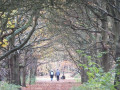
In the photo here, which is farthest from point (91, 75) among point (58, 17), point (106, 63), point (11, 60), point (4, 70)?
point (4, 70)

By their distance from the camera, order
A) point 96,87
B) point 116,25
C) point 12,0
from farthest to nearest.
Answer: point 116,25
point 12,0
point 96,87

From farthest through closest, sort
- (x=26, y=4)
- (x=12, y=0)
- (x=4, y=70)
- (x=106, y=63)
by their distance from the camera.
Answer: (x=4, y=70) < (x=106, y=63) < (x=26, y=4) < (x=12, y=0)

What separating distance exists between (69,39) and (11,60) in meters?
4.60

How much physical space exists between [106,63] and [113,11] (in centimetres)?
282

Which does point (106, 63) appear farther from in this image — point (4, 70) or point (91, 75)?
point (4, 70)

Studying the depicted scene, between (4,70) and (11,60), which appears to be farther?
(4,70)

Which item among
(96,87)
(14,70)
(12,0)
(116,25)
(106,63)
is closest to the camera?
(96,87)

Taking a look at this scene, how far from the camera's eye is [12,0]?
7.14 meters

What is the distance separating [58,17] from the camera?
1147 cm

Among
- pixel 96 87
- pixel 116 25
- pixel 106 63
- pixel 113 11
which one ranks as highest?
pixel 113 11

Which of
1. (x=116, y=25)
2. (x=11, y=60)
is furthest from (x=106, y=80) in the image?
(x=11, y=60)

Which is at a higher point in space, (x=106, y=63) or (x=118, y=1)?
(x=118, y=1)

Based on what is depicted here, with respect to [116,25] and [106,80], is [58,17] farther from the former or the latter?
[106,80]

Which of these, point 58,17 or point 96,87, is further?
point 58,17
